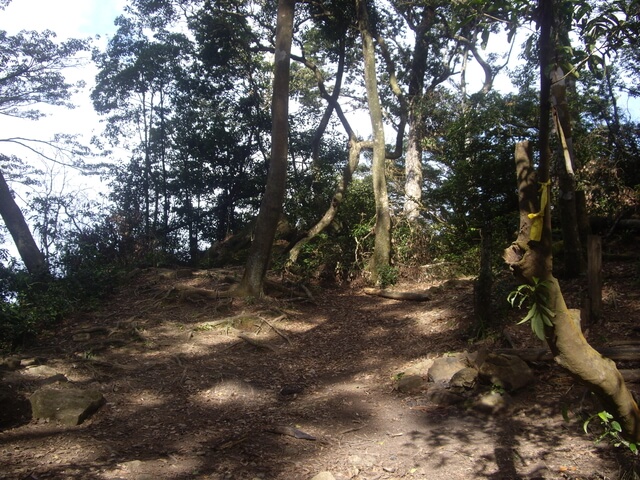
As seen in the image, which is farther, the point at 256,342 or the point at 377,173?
the point at 377,173

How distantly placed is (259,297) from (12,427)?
19.2ft

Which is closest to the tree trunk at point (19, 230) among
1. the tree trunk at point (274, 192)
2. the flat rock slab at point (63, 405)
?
the tree trunk at point (274, 192)

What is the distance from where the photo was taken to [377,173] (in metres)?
12.7

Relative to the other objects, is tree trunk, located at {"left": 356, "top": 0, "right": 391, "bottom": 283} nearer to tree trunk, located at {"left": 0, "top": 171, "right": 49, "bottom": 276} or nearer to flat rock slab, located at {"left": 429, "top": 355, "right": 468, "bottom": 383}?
flat rock slab, located at {"left": 429, "top": 355, "right": 468, "bottom": 383}

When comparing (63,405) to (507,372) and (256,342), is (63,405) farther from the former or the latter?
(507,372)

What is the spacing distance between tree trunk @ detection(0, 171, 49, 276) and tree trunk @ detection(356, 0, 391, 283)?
8.70 metres

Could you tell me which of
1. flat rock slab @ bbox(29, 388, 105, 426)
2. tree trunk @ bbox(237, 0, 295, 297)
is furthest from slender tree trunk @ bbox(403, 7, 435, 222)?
flat rock slab @ bbox(29, 388, 105, 426)

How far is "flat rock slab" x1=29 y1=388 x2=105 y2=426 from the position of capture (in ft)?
16.4

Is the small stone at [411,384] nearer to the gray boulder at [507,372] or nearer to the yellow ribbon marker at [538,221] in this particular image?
the gray boulder at [507,372]

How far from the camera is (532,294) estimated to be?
273cm

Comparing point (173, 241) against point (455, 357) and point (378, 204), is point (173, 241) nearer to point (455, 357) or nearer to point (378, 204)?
point (378, 204)

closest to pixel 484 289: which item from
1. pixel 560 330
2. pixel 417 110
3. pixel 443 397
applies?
pixel 443 397

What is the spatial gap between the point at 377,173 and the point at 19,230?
9.62 meters

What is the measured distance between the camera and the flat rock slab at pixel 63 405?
4.98m
